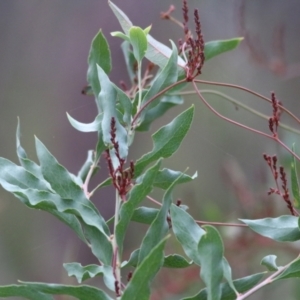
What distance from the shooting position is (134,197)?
45cm

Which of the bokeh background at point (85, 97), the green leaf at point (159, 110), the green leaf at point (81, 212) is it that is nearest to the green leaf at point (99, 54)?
the green leaf at point (159, 110)

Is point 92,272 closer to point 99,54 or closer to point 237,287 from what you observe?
point 237,287

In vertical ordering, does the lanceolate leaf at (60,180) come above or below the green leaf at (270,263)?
above

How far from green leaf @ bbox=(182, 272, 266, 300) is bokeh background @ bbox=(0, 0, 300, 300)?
1369 mm

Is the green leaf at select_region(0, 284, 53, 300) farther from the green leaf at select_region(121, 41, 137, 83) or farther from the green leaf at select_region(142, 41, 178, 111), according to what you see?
the green leaf at select_region(121, 41, 137, 83)

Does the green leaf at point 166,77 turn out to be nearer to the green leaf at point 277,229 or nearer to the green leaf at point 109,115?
the green leaf at point 109,115

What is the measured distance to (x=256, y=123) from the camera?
6.44ft

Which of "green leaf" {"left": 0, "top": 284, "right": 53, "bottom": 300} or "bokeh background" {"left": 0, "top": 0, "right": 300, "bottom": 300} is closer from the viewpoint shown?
"green leaf" {"left": 0, "top": 284, "right": 53, "bottom": 300}

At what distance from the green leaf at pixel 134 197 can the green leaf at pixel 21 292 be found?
0.08m

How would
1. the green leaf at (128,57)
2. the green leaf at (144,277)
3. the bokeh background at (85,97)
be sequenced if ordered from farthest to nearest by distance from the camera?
1. the bokeh background at (85,97)
2. the green leaf at (128,57)
3. the green leaf at (144,277)

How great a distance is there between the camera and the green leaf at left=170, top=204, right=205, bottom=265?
427mm

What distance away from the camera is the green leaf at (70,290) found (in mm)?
405

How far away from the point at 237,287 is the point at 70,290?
0.45 feet

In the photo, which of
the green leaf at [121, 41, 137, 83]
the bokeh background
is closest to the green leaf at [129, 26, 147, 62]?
the green leaf at [121, 41, 137, 83]
